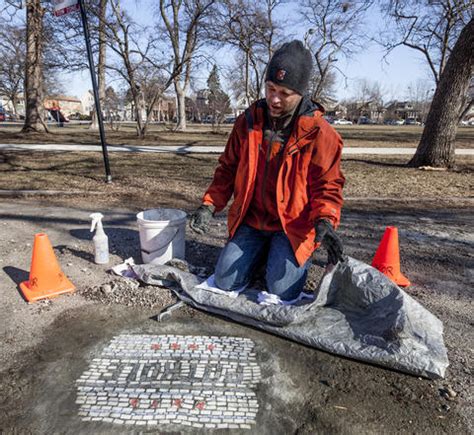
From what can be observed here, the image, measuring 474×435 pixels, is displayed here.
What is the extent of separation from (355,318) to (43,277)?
86.7 inches

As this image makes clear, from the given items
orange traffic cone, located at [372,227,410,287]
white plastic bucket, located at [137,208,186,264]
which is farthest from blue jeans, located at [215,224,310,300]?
orange traffic cone, located at [372,227,410,287]

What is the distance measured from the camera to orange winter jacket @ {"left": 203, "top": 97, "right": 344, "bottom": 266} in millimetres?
2414

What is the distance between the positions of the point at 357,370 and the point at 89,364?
56.6 inches

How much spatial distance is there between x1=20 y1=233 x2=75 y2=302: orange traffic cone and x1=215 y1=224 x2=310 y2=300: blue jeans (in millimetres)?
1192

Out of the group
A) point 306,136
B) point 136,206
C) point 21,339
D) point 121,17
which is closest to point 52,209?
point 136,206

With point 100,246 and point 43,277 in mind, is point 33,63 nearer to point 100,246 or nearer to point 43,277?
point 100,246

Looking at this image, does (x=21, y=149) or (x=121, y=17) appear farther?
(x=121, y=17)

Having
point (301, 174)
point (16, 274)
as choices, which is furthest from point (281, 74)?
point (16, 274)

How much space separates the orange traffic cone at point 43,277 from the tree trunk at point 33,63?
13.9 m

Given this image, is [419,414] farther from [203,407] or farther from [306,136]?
[306,136]

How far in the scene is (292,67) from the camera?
7.50 ft

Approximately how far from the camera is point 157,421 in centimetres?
161

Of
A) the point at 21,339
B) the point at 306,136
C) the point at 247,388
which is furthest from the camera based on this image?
the point at 306,136

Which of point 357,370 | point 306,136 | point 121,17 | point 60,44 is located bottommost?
point 357,370
